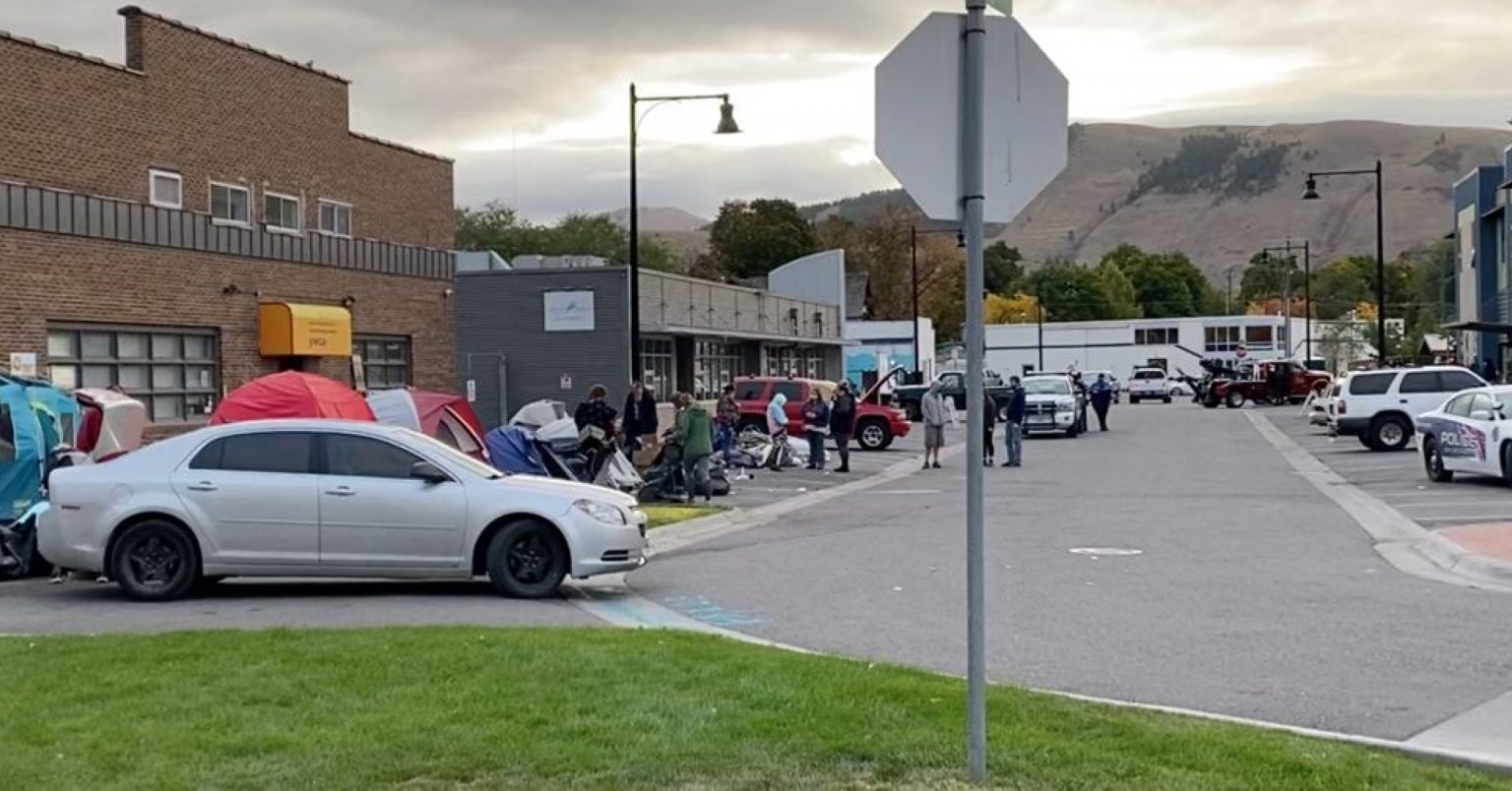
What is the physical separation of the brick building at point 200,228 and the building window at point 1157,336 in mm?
82282

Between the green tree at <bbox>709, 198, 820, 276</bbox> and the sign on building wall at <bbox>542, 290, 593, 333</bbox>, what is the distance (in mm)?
64165

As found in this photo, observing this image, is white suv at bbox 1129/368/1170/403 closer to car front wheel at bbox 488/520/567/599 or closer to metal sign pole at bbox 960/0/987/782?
car front wheel at bbox 488/520/567/599

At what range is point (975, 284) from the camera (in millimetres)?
6078

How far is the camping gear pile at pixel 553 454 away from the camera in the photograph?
21578 mm

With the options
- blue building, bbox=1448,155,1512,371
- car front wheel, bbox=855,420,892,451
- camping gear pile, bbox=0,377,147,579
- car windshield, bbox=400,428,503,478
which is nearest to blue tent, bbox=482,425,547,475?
camping gear pile, bbox=0,377,147,579

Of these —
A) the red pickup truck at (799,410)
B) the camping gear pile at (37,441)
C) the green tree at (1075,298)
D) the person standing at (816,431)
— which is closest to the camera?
the camping gear pile at (37,441)

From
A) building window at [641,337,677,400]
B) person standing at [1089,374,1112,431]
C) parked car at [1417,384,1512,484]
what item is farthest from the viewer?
person standing at [1089,374,1112,431]

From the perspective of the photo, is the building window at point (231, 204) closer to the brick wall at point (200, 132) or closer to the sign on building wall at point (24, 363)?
the brick wall at point (200, 132)

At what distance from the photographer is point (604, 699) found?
782cm

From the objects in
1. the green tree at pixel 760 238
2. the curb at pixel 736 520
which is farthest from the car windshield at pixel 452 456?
the green tree at pixel 760 238

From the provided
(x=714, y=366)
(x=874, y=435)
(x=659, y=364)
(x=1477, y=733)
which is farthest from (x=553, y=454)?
(x=714, y=366)

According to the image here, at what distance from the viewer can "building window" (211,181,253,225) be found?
28487 millimetres

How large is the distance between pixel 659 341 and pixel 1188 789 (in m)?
40.7

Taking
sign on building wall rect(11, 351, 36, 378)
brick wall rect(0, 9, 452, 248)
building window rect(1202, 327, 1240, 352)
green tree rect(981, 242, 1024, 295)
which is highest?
green tree rect(981, 242, 1024, 295)
